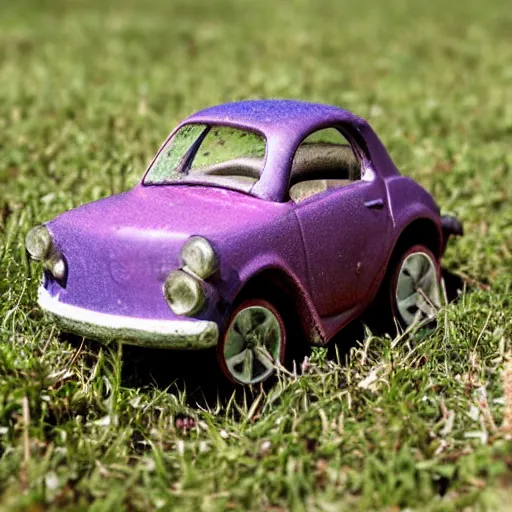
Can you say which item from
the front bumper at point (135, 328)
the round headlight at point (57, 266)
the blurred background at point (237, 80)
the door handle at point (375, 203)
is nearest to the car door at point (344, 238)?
the door handle at point (375, 203)

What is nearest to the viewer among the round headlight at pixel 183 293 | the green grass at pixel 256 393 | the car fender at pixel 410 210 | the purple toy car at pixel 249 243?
the green grass at pixel 256 393

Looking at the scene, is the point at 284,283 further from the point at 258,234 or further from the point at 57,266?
the point at 57,266

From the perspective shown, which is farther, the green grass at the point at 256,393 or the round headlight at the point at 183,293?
the round headlight at the point at 183,293

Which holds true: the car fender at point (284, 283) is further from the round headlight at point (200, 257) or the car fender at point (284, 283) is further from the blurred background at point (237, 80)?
the blurred background at point (237, 80)

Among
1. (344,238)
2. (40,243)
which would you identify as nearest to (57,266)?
(40,243)

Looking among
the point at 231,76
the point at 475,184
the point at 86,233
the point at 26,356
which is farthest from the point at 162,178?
the point at 231,76

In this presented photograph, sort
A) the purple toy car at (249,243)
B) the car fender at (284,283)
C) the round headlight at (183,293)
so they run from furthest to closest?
1. the car fender at (284,283)
2. the purple toy car at (249,243)
3. the round headlight at (183,293)
